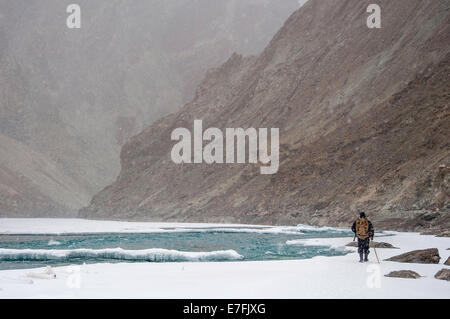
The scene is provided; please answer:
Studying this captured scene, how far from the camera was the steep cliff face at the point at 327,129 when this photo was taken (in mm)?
51866

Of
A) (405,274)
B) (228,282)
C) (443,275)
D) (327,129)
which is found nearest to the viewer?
(228,282)

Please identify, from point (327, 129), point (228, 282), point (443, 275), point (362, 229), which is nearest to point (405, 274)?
point (443, 275)

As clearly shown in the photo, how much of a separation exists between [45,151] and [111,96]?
1102 inches

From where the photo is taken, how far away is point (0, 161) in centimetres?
12594

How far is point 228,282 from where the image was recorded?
14.2m

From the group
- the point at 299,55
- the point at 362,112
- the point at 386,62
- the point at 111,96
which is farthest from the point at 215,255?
the point at 111,96

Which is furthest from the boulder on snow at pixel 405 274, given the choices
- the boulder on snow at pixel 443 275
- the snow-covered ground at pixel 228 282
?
the boulder on snow at pixel 443 275

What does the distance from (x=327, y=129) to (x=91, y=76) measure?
109240 millimetres

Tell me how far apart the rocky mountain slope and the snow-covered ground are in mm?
105994

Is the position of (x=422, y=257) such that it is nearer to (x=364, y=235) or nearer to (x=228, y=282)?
(x=364, y=235)

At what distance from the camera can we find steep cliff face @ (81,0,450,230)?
51.9 metres

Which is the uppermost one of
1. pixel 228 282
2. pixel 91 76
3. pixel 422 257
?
pixel 91 76

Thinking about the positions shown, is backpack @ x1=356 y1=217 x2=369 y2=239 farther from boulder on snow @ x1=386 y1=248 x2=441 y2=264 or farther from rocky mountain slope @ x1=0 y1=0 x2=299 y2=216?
rocky mountain slope @ x1=0 y1=0 x2=299 y2=216
